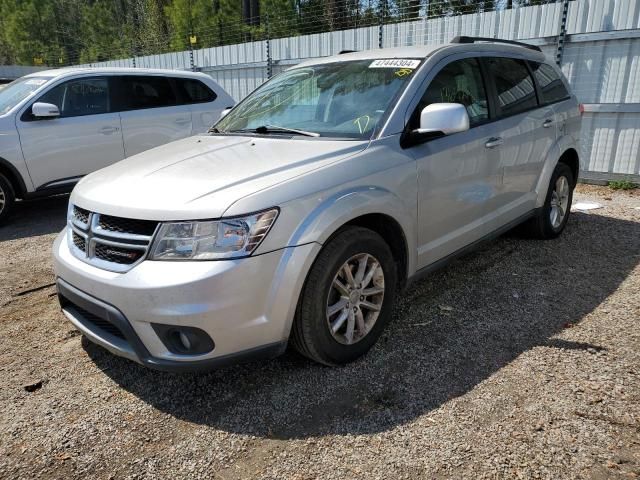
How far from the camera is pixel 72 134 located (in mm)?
6367

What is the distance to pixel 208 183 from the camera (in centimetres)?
254

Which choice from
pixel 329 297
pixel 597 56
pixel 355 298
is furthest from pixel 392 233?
pixel 597 56

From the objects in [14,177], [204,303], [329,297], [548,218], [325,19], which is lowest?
[548,218]

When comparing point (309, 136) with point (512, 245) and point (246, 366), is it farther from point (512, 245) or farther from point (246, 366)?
point (512, 245)

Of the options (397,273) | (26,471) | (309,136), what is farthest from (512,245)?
(26,471)

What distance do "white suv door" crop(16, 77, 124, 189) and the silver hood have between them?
3.62 m

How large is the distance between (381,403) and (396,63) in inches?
86.4

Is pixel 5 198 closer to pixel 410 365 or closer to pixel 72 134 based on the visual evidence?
pixel 72 134

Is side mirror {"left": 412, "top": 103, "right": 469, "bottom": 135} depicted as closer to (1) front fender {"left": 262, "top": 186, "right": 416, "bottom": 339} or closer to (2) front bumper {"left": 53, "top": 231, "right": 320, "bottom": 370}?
(1) front fender {"left": 262, "top": 186, "right": 416, "bottom": 339}

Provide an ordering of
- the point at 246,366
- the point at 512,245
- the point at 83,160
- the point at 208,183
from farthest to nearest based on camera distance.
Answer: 1. the point at 83,160
2. the point at 512,245
3. the point at 246,366
4. the point at 208,183

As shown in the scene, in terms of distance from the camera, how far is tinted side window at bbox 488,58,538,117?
13.1 feet

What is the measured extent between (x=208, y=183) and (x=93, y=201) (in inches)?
25.8

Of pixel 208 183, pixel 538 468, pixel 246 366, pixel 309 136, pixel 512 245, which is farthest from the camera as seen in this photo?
pixel 512 245

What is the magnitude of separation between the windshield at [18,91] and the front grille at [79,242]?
4227mm
